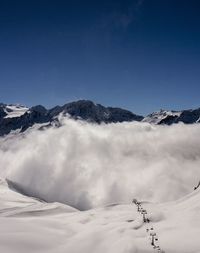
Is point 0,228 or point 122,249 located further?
point 0,228

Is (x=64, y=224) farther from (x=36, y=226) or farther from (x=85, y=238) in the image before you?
(x=85, y=238)

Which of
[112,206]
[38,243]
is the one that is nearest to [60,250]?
[38,243]

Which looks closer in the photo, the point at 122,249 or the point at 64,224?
the point at 122,249

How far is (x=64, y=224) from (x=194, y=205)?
27.4 ft

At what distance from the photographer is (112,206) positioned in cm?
3534

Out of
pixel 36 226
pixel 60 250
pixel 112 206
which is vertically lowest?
pixel 60 250

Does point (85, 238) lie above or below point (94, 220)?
below

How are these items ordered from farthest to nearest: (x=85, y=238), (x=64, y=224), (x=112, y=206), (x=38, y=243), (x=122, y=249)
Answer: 1. (x=112, y=206)
2. (x=64, y=224)
3. (x=85, y=238)
4. (x=38, y=243)
5. (x=122, y=249)

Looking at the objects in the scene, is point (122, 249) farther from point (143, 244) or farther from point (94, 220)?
point (94, 220)

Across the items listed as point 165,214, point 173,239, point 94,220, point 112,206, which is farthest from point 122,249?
point 112,206

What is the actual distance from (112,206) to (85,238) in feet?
46.3

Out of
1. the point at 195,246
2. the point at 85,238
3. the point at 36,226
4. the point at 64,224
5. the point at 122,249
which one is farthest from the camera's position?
the point at 64,224

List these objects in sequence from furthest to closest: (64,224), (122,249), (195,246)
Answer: (64,224)
(122,249)
(195,246)

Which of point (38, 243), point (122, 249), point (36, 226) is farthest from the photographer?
point (36, 226)
